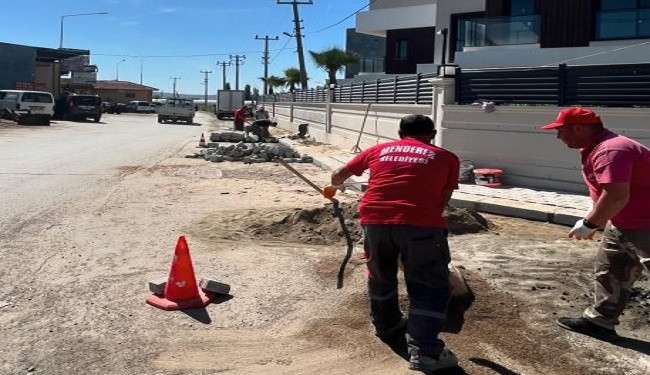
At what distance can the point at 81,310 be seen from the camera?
17.0 ft

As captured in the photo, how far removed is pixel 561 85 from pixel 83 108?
38684 mm

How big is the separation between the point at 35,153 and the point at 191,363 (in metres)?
16.1

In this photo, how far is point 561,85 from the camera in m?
11.2

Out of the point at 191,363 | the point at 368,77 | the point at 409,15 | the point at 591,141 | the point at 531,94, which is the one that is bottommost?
the point at 191,363

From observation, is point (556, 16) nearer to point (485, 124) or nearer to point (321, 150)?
point (321, 150)

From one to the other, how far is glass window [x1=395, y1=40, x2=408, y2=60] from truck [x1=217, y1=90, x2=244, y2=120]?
26.9 meters

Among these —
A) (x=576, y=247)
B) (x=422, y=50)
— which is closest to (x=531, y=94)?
(x=576, y=247)

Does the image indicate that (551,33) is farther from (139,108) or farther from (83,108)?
(139,108)

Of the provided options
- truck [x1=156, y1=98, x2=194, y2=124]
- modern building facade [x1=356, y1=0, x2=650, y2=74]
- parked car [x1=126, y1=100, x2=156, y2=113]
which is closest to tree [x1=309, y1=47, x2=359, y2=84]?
truck [x1=156, y1=98, x2=194, y2=124]

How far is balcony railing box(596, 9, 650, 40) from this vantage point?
20.3m

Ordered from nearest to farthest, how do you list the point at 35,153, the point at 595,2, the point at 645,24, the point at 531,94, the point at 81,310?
the point at 81,310
the point at 531,94
the point at 35,153
the point at 645,24
the point at 595,2

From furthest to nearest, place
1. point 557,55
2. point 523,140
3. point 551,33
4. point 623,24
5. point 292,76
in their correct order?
point 292,76
point 551,33
point 557,55
point 623,24
point 523,140

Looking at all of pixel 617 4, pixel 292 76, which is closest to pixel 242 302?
pixel 617 4

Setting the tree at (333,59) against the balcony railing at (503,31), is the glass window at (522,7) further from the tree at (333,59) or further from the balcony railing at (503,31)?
the tree at (333,59)
